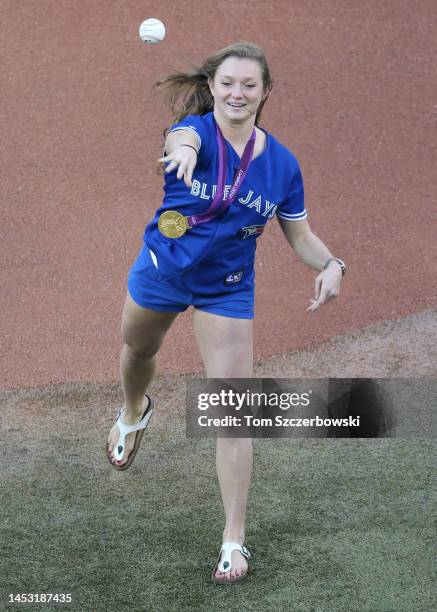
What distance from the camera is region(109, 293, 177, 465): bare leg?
13.2 ft

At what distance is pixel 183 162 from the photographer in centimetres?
326

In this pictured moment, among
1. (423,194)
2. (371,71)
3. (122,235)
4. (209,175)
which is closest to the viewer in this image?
(209,175)

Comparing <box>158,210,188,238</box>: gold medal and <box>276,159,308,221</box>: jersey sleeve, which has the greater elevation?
<box>276,159,308,221</box>: jersey sleeve

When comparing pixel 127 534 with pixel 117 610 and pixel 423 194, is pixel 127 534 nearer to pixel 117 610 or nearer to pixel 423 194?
pixel 117 610

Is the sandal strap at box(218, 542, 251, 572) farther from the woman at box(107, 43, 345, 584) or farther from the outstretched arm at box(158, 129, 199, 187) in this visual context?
the outstretched arm at box(158, 129, 199, 187)

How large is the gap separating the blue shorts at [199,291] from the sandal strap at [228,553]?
2.94 ft

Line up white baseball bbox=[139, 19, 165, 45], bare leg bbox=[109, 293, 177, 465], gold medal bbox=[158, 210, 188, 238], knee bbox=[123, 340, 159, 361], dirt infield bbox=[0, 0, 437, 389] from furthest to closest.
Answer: dirt infield bbox=[0, 0, 437, 389]
white baseball bbox=[139, 19, 165, 45]
knee bbox=[123, 340, 159, 361]
bare leg bbox=[109, 293, 177, 465]
gold medal bbox=[158, 210, 188, 238]

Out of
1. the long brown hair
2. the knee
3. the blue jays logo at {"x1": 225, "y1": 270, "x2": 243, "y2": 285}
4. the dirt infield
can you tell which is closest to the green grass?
the knee

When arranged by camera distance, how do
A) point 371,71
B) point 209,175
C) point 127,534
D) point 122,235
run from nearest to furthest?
point 209,175 < point 127,534 < point 122,235 < point 371,71

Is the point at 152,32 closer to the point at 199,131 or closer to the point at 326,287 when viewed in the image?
the point at 199,131

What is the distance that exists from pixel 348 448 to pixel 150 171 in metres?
3.06

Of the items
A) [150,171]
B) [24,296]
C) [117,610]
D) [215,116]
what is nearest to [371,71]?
[150,171]

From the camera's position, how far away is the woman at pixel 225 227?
3.55m

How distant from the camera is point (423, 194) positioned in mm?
7102
